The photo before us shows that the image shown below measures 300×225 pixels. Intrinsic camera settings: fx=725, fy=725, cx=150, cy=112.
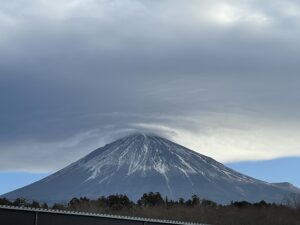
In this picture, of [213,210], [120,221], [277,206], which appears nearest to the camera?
[120,221]

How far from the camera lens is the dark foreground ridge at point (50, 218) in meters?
26.2

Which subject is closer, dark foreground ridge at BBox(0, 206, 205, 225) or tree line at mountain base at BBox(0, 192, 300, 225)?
dark foreground ridge at BBox(0, 206, 205, 225)

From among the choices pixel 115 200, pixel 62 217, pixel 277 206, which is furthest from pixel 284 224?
pixel 62 217

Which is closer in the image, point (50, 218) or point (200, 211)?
point (50, 218)

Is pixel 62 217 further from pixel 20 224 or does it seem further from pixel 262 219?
pixel 262 219

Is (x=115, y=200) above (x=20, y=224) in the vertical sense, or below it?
above

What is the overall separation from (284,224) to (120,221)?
52.7 metres

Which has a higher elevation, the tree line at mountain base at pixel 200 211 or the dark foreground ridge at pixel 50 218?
the tree line at mountain base at pixel 200 211

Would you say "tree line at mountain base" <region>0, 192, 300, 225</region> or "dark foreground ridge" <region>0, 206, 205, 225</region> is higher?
"tree line at mountain base" <region>0, 192, 300, 225</region>

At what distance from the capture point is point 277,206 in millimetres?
91562

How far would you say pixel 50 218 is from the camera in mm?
28422

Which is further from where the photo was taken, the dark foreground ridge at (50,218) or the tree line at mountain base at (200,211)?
the tree line at mountain base at (200,211)

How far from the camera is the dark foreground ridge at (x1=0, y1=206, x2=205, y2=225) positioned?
2623cm

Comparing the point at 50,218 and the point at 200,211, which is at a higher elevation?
the point at 200,211
